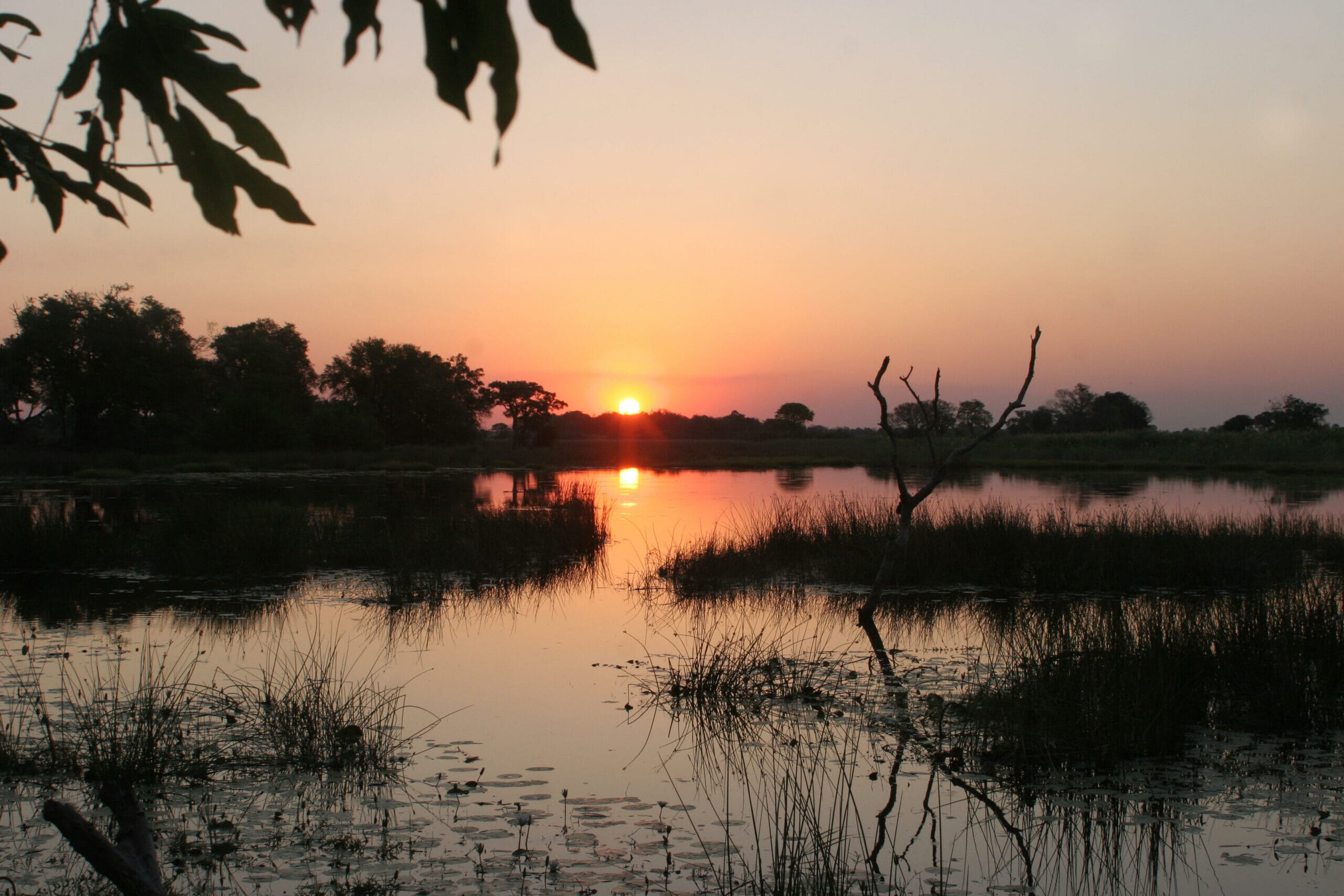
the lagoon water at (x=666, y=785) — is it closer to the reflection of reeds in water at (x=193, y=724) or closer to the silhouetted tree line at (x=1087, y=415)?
the reflection of reeds in water at (x=193, y=724)

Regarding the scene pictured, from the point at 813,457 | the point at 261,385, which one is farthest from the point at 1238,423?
the point at 261,385

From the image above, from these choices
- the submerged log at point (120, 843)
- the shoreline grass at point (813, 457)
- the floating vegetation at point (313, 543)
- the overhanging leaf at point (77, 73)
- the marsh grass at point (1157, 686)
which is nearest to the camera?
the overhanging leaf at point (77, 73)

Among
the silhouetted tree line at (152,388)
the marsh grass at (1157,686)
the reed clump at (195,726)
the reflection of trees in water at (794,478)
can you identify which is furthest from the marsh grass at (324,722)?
the silhouetted tree line at (152,388)

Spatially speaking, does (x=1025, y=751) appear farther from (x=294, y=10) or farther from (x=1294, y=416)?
(x=1294, y=416)

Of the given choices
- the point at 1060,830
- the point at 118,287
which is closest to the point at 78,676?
the point at 1060,830

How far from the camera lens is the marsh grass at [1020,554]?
11883 mm

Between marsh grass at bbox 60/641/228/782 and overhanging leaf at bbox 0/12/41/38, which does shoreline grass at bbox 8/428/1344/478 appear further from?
overhanging leaf at bbox 0/12/41/38

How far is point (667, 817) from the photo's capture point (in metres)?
4.99

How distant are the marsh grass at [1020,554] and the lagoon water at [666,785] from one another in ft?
5.63

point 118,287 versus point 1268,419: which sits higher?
point 118,287

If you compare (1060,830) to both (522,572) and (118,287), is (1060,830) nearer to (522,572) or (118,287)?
(522,572)

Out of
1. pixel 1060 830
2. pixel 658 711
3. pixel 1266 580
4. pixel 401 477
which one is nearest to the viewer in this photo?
pixel 1060 830

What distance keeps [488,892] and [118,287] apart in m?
55.8

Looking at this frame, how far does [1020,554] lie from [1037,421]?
265 feet
